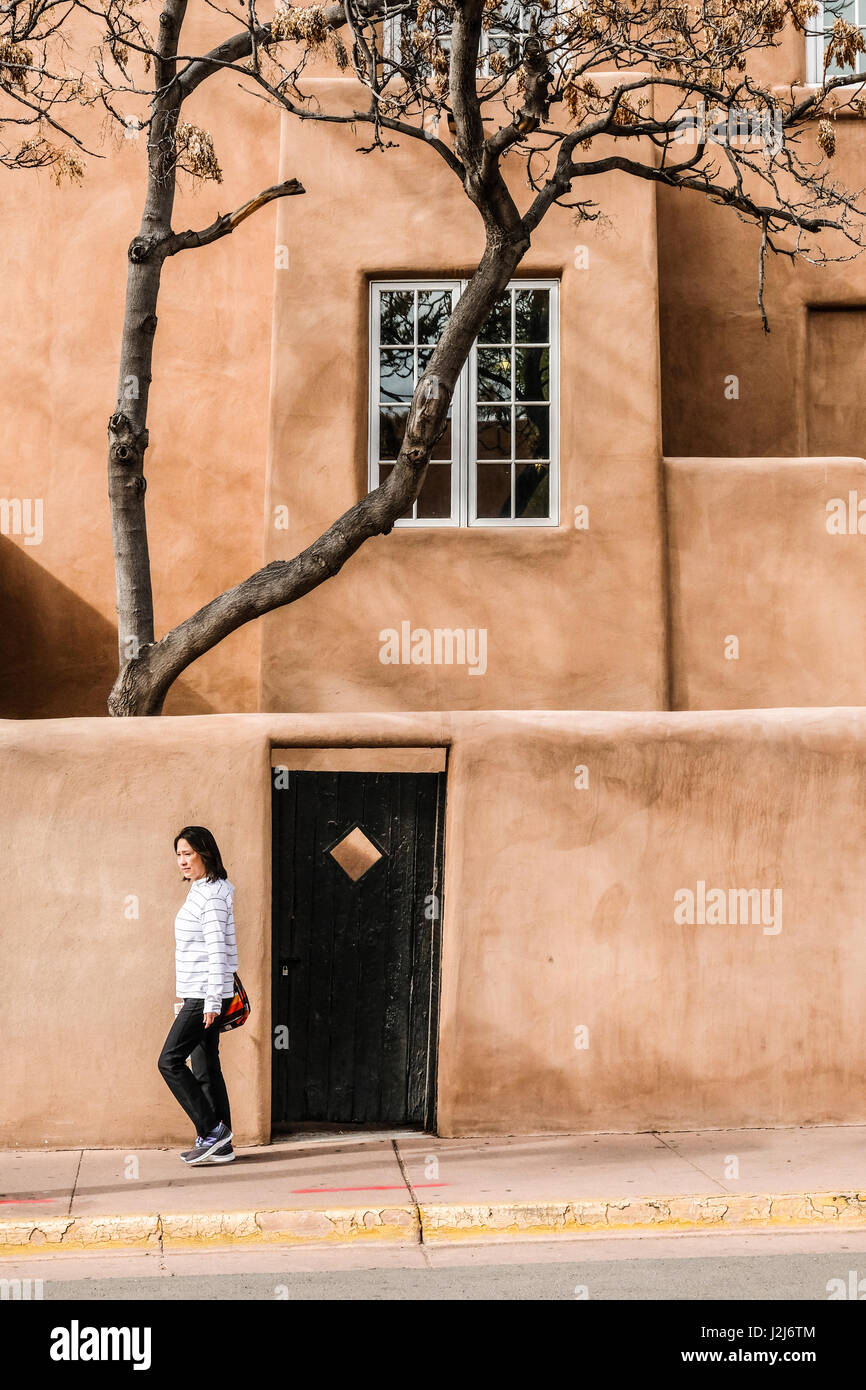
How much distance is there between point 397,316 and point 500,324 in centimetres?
80

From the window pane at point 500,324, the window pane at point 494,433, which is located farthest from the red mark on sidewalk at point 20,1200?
the window pane at point 500,324

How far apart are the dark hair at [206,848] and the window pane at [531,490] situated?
12.8 ft

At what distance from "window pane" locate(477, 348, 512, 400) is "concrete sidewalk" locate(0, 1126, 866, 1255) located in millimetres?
5496

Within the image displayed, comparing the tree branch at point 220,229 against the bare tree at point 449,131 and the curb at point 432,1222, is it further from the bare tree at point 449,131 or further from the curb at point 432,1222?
the curb at point 432,1222

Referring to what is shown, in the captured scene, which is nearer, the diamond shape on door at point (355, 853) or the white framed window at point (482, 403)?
the diamond shape on door at point (355, 853)

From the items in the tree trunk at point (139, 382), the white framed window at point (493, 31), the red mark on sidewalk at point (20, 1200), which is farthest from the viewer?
the white framed window at point (493, 31)

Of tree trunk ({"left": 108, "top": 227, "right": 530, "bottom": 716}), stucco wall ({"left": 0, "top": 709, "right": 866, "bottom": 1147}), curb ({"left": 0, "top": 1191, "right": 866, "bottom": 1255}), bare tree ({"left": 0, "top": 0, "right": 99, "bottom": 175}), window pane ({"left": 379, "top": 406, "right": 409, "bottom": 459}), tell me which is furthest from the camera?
bare tree ({"left": 0, "top": 0, "right": 99, "bottom": 175})

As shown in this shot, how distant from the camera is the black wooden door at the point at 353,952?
9.62 meters

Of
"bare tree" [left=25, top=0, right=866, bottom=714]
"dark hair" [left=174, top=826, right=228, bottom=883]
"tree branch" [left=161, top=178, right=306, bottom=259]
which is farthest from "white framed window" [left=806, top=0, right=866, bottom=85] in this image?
"dark hair" [left=174, top=826, right=228, bottom=883]

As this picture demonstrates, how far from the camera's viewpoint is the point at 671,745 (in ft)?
31.5

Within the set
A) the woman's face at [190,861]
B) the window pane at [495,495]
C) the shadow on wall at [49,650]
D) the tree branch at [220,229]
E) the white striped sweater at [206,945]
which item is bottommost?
the white striped sweater at [206,945]

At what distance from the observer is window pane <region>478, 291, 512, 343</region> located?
11.2 meters

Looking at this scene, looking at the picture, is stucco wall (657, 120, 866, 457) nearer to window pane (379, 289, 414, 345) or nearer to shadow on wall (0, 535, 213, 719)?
window pane (379, 289, 414, 345)
